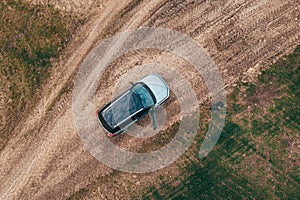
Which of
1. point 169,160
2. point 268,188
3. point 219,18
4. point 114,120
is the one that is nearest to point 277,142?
point 268,188

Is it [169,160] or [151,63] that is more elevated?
[151,63]

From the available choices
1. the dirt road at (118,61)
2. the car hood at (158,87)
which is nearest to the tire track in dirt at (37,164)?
the dirt road at (118,61)

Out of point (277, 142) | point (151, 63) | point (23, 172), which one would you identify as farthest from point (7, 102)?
point (277, 142)

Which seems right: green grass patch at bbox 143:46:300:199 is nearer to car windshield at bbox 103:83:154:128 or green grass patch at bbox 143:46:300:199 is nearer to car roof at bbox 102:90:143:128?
car windshield at bbox 103:83:154:128

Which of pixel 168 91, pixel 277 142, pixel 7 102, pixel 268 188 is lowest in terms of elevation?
pixel 268 188

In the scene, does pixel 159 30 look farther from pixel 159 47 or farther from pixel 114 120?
pixel 114 120

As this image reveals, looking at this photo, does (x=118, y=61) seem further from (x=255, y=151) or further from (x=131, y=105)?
(x=255, y=151)

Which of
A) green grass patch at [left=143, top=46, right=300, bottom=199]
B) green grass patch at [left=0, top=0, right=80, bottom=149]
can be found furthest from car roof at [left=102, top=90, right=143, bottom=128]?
green grass patch at [left=0, top=0, right=80, bottom=149]
